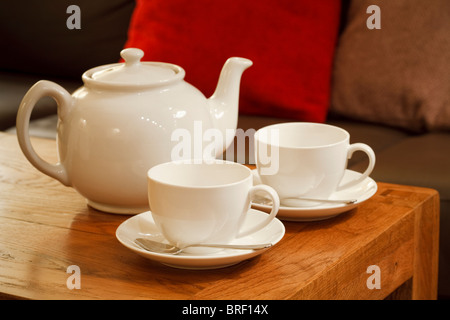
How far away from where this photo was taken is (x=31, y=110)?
0.87 metres

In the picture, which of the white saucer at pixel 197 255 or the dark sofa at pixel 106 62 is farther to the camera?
the dark sofa at pixel 106 62

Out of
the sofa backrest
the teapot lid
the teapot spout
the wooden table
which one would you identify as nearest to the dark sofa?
the sofa backrest

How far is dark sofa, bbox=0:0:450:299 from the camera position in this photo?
139 centimetres

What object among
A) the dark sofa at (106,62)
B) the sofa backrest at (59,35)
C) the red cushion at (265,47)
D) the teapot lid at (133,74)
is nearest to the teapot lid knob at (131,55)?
the teapot lid at (133,74)

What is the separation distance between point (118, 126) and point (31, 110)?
0.11 meters

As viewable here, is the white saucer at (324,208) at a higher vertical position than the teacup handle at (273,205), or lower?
lower

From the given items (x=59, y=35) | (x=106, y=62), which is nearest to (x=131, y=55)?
(x=106, y=62)

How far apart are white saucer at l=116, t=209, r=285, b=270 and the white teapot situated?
7 cm

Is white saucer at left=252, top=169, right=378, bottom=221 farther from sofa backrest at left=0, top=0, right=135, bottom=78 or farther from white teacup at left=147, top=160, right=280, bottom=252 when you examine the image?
sofa backrest at left=0, top=0, right=135, bottom=78

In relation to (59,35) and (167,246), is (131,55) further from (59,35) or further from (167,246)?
(59,35)

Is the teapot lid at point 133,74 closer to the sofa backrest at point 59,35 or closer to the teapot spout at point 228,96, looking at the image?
the teapot spout at point 228,96

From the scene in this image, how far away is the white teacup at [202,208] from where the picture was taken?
2.34 ft

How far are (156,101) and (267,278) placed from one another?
30 centimetres

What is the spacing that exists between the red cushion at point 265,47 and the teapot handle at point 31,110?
906 millimetres
